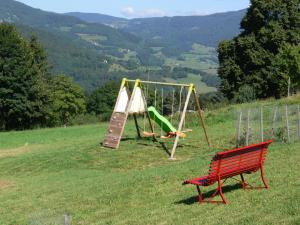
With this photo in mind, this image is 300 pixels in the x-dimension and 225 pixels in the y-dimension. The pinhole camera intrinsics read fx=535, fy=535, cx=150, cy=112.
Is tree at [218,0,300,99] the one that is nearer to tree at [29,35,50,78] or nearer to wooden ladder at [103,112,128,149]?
tree at [29,35,50,78]

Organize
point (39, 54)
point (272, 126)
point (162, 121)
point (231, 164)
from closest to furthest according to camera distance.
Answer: point (231, 164) → point (272, 126) → point (162, 121) → point (39, 54)

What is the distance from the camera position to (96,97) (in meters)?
105

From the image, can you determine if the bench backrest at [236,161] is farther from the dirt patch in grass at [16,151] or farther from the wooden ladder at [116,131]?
the dirt patch in grass at [16,151]

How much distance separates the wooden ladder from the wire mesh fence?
16.8 ft

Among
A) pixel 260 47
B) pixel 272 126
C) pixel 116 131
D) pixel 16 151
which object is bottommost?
pixel 16 151

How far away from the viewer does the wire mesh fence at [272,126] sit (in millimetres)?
19484

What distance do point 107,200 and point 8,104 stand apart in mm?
43754

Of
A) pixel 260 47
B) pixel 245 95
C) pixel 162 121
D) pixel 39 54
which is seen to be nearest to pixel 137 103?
pixel 162 121

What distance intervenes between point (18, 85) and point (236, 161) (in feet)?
151

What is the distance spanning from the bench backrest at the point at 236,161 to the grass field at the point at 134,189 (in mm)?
513

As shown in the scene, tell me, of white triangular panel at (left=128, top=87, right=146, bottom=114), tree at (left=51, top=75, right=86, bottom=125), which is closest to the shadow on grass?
white triangular panel at (left=128, top=87, right=146, bottom=114)

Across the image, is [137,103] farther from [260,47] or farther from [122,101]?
[260,47]

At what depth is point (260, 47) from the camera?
53.2 meters

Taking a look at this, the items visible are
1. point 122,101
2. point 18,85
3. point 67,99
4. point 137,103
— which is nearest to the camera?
point 137,103
